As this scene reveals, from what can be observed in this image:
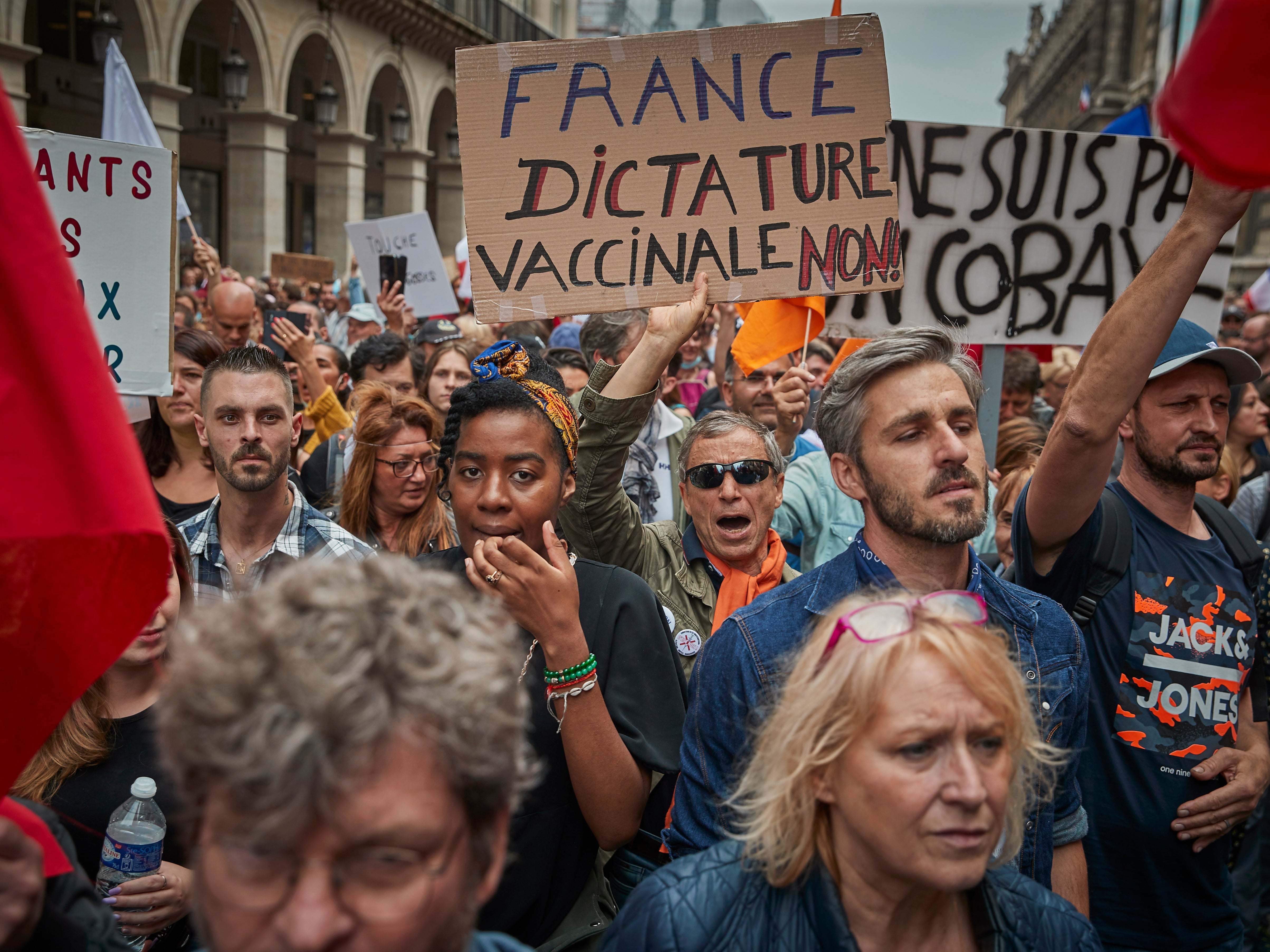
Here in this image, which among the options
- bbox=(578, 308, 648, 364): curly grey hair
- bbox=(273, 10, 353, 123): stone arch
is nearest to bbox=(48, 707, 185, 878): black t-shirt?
bbox=(578, 308, 648, 364): curly grey hair

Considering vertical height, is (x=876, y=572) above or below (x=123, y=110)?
below

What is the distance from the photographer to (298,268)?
14.5 metres

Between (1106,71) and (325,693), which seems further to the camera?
(1106,71)

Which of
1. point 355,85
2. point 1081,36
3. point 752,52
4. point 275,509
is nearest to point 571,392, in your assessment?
point 275,509

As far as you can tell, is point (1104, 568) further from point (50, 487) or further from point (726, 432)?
point (50, 487)

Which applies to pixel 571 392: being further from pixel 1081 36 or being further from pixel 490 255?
pixel 1081 36

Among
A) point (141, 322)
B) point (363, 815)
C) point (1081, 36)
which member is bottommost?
point (363, 815)

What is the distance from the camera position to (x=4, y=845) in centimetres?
137

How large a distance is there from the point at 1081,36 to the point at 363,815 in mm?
82646

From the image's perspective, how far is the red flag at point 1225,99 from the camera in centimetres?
119

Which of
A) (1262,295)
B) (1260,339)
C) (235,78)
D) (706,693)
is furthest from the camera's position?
(235,78)

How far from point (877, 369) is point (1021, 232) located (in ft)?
6.25

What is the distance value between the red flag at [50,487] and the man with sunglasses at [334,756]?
358 mm

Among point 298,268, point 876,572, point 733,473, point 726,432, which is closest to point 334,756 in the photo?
point 876,572
